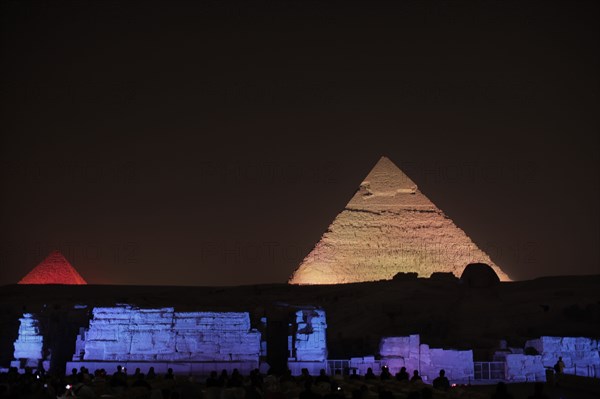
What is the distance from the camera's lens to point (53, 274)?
186 ft

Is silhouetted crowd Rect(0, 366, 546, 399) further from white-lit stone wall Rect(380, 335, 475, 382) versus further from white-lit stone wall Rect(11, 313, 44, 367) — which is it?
white-lit stone wall Rect(11, 313, 44, 367)

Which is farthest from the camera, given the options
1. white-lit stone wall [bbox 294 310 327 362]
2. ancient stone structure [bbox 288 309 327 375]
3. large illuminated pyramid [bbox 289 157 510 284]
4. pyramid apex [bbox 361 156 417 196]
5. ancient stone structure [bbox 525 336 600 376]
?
pyramid apex [bbox 361 156 417 196]

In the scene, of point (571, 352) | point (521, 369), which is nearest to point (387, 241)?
point (571, 352)

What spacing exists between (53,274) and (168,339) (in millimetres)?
40352

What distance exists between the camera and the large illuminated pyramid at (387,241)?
61.6 meters

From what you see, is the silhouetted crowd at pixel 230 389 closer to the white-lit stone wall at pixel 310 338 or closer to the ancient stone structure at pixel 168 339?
the ancient stone structure at pixel 168 339

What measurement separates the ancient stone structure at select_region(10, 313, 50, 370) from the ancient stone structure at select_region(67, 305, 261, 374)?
1.30 m

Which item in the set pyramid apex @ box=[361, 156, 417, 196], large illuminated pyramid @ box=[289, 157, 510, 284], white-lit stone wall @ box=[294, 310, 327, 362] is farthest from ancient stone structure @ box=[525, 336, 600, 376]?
pyramid apex @ box=[361, 156, 417, 196]

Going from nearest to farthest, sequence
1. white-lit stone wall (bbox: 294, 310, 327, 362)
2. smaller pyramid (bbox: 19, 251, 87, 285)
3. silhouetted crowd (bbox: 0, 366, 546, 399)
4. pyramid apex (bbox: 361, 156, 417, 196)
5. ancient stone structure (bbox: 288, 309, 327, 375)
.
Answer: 1. silhouetted crowd (bbox: 0, 366, 546, 399)
2. ancient stone structure (bbox: 288, 309, 327, 375)
3. white-lit stone wall (bbox: 294, 310, 327, 362)
4. smaller pyramid (bbox: 19, 251, 87, 285)
5. pyramid apex (bbox: 361, 156, 417, 196)

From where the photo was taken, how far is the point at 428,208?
66000 mm

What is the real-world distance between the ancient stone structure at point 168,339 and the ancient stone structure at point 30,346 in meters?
1.30

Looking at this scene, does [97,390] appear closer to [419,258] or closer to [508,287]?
[508,287]

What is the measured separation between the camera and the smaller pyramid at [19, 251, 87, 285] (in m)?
56.6

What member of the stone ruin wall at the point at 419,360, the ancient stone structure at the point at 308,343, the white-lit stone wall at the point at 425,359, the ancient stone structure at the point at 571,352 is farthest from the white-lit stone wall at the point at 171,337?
the ancient stone structure at the point at 571,352
